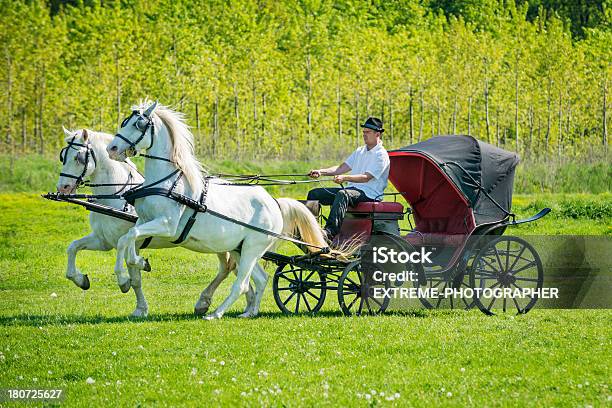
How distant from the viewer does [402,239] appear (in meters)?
11.9

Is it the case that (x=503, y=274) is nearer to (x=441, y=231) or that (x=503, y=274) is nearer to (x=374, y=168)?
(x=441, y=231)

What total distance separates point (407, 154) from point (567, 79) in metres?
27.0

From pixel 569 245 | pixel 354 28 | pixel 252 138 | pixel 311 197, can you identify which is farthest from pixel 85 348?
pixel 354 28

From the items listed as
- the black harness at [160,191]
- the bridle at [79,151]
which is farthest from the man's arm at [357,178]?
the bridle at [79,151]

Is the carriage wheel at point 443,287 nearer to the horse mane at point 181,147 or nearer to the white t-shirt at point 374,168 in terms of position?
the white t-shirt at point 374,168

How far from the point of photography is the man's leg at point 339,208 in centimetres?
1180

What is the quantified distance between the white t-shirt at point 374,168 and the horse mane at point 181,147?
6.91 feet

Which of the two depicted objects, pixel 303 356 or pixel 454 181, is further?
pixel 454 181

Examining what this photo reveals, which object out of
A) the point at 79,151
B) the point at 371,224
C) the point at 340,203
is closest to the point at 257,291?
the point at 340,203

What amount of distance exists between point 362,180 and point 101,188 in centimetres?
344

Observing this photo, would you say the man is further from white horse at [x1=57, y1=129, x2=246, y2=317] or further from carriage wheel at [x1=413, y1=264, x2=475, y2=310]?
white horse at [x1=57, y1=129, x2=246, y2=317]

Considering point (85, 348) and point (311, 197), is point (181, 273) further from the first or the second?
point (85, 348)

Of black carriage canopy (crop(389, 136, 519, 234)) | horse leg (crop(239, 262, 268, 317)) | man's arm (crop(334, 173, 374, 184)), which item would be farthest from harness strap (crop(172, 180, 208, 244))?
black carriage canopy (crop(389, 136, 519, 234))

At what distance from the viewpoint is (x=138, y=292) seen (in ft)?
38.8
